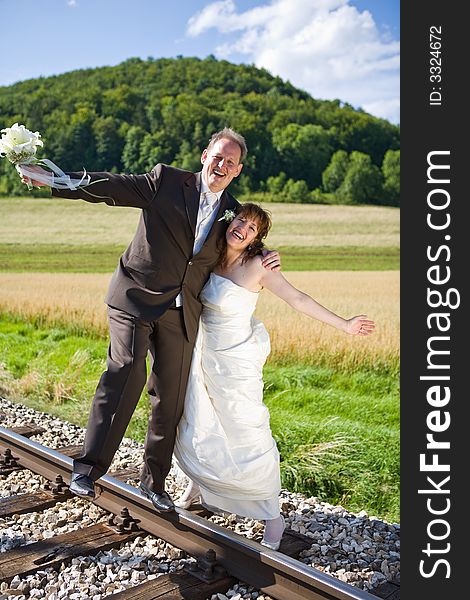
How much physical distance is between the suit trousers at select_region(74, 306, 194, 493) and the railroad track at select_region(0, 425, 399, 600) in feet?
1.06

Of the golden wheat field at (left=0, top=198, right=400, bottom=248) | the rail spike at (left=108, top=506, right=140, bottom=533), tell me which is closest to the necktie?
the rail spike at (left=108, top=506, right=140, bottom=533)

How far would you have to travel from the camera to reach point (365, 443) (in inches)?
235

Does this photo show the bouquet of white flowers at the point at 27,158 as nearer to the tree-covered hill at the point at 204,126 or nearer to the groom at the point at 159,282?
the groom at the point at 159,282

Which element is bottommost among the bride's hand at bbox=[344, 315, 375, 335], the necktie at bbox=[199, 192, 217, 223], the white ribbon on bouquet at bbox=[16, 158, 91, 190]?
the bride's hand at bbox=[344, 315, 375, 335]

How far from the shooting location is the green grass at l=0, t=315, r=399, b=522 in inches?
198

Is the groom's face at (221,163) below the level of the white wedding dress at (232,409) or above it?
above

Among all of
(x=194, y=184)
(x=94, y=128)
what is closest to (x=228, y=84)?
(x=94, y=128)

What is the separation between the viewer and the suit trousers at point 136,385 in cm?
371

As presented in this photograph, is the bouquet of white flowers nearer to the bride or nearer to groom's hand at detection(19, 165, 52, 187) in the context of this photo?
groom's hand at detection(19, 165, 52, 187)

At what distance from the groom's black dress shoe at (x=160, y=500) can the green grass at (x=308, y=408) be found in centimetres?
120

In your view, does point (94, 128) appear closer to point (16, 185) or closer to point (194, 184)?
point (16, 185)

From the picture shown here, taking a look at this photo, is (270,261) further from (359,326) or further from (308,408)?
(308,408)

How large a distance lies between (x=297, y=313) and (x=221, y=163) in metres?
7.05

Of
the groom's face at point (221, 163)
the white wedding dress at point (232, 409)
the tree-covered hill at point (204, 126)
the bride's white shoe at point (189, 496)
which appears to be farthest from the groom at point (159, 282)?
the tree-covered hill at point (204, 126)
